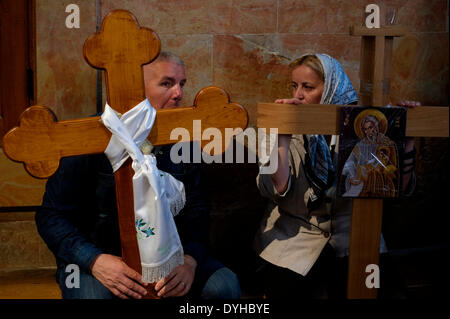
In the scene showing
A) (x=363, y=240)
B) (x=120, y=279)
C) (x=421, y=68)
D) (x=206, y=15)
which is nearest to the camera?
(x=120, y=279)

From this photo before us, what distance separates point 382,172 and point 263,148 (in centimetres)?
52

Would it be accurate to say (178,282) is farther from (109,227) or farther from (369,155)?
(369,155)

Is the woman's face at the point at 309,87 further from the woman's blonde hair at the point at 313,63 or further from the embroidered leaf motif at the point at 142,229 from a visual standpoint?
the embroidered leaf motif at the point at 142,229

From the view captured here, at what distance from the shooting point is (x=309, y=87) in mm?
2533

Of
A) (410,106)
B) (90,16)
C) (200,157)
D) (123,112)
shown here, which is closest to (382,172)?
(410,106)

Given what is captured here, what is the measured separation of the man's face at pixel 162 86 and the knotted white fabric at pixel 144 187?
1.34ft

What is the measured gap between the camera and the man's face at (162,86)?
92.5 inches

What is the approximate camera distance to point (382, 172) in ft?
7.22

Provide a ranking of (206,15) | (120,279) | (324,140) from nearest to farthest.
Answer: (120,279) → (324,140) → (206,15)

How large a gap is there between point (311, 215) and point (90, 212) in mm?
1039

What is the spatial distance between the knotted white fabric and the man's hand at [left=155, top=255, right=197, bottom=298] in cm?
Answer: 13

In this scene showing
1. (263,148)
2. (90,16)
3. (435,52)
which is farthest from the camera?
(435,52)

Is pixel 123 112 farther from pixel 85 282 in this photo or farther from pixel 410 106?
pixel 410 106

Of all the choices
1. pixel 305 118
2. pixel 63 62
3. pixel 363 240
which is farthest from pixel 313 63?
pixel 63 62
